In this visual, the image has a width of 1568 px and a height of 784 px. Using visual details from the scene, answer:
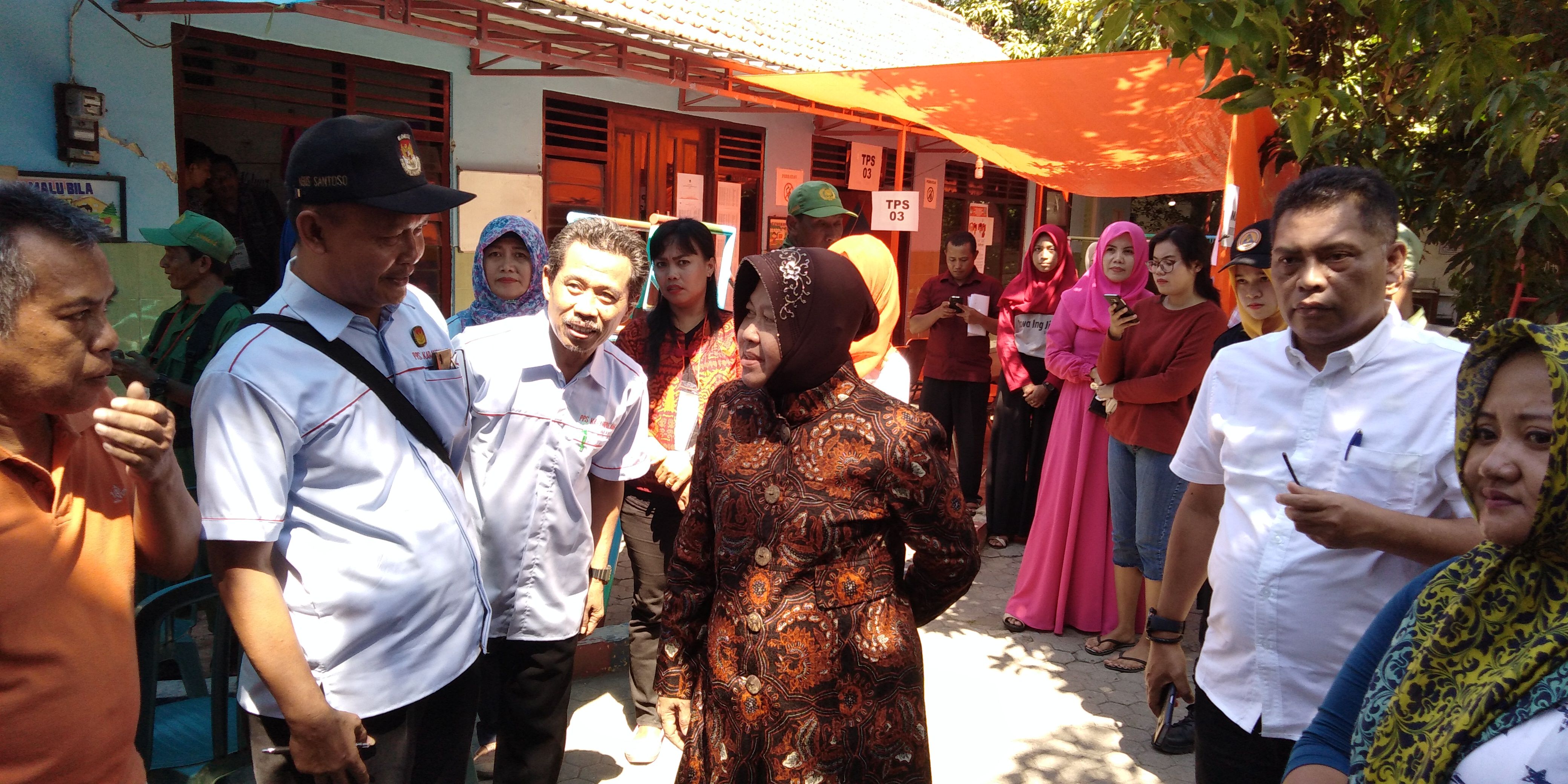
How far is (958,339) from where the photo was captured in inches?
267

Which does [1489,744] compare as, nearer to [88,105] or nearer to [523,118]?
[88,105]

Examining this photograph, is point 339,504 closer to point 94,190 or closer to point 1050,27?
point 94,190

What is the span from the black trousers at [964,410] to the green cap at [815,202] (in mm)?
2457

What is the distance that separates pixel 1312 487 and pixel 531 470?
6.13ft

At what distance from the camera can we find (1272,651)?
6.83ft

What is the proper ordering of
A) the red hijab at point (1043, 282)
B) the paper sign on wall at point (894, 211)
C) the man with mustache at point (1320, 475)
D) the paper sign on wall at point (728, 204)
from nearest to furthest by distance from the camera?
the man with mustache at point (1320, 475) < the red hijab at point (1043, 282) < the paper sign on wall at point (894, 211) < the paper sign on wall at point (728, 204)

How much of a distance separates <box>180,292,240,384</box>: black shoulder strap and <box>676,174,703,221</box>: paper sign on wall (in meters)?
5.55

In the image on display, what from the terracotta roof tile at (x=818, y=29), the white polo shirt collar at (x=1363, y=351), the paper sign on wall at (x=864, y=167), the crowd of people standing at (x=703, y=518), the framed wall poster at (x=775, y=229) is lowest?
the crowd of people standing at (x=703, y=518)

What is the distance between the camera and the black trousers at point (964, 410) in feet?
22.4

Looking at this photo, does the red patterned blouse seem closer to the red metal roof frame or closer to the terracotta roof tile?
the red metal roof frame

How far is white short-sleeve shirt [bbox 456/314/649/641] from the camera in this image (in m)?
2.65

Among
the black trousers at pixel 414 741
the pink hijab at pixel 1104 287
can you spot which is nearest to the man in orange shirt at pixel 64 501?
the black trousers at pixel 414 741

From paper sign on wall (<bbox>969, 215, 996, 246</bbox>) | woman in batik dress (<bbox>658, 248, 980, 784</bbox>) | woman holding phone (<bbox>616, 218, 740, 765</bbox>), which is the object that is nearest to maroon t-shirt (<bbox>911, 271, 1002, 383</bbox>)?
woman holding phone (<bbox>616, 218, 740, 765</bbox>)

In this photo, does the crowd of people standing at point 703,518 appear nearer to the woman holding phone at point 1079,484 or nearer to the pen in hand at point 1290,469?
the pen in hand at point 1290,469
